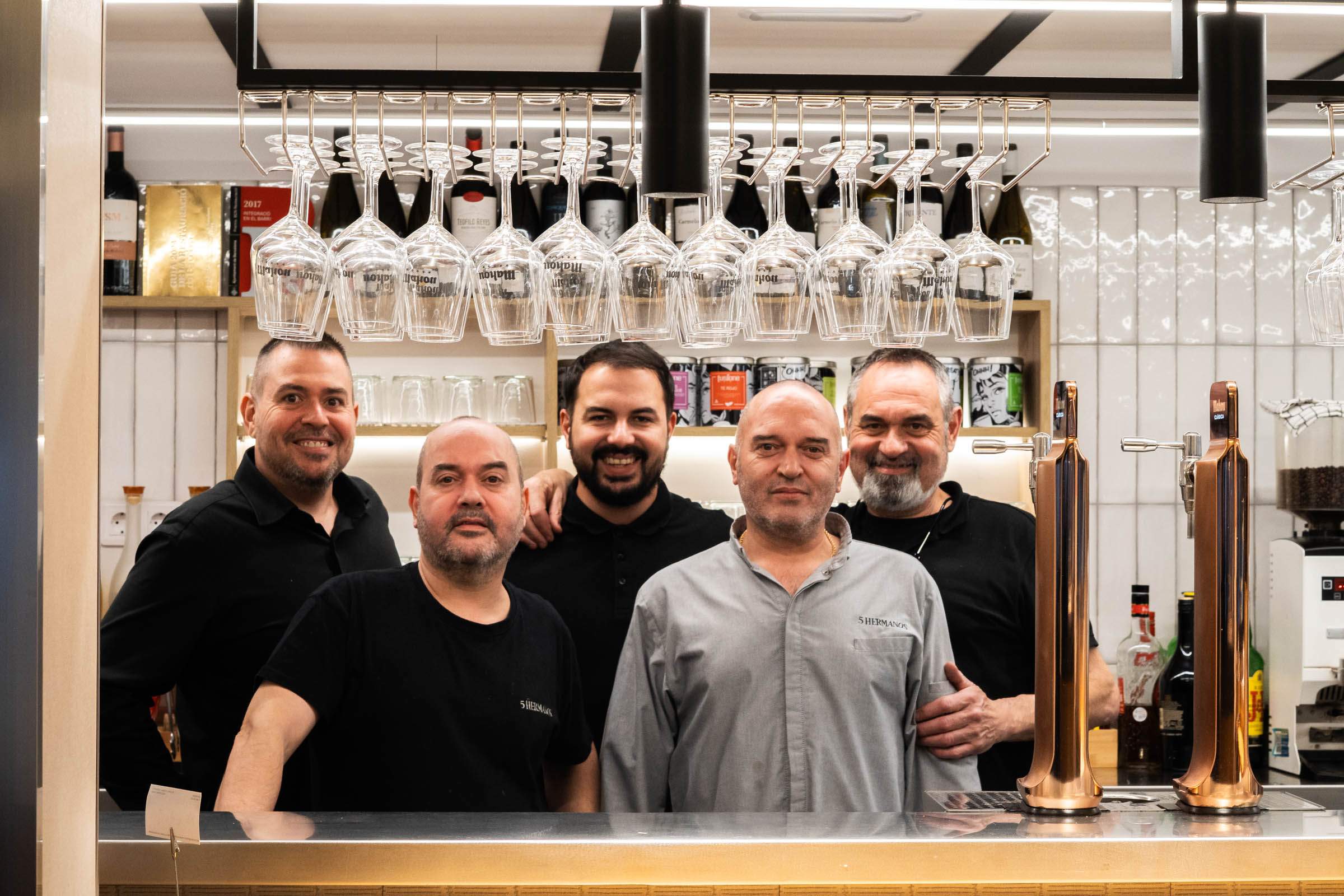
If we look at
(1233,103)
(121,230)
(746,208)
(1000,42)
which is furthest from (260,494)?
(1000,42)

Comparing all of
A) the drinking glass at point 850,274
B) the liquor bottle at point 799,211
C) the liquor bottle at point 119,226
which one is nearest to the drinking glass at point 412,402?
the liquor bottle at point 119,226

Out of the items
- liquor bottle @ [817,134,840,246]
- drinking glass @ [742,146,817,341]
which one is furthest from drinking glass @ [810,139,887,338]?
liquor bottle @ [817,134,840,246]

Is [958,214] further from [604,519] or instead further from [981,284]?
[981,284]

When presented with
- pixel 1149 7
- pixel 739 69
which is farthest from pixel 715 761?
pixel 739 69

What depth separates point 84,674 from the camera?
1.12 m

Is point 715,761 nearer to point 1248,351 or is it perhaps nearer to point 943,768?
point 943,768

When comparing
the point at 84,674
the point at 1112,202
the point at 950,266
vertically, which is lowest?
the point at 84,674

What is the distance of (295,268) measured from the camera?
1.58 m

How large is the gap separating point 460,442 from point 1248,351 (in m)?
2.81

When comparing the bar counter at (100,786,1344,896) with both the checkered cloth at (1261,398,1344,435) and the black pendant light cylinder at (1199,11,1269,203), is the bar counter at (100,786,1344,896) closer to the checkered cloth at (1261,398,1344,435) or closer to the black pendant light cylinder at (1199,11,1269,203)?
the black pendant light cylinder at (1199,11,1269,203)

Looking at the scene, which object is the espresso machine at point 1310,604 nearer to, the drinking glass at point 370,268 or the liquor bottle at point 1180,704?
the liquor bottle at point 1180,704

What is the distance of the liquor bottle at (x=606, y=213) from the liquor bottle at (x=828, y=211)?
529 millimetres

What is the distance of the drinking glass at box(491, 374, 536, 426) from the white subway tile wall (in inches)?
51.0

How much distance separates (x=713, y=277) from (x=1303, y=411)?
2705mm
